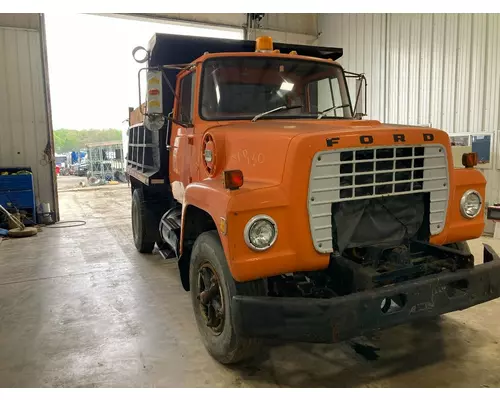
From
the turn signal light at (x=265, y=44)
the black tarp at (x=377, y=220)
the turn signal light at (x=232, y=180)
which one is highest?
the turn signal light at (x=265, y=44)

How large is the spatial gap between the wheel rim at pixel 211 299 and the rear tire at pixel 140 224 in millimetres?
2869

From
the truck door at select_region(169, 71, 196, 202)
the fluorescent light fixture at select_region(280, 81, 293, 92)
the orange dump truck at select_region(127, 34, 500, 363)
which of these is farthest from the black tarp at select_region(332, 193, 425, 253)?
the truck door at select_region(169, 71, 196, 202)

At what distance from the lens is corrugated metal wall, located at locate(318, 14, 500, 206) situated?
7.23 meters

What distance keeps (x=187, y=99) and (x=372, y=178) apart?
6.45ft

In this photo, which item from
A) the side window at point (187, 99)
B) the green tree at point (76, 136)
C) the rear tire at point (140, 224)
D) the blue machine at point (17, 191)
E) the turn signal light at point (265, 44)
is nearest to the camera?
the side window at point (187, 99)

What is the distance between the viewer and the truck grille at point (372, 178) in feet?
8.14

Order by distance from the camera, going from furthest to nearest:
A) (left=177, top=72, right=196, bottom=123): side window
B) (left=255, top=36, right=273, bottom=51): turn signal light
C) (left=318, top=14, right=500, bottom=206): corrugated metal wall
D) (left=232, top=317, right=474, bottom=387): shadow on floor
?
(left=318, top=14, right=500, bottom=206): corrugated metal wall → (left=255, top=36, right=273, bottom=51): turn signal light → (left=177, top=72, right=196, bottom=123): side window → (left=232, top=317, right=474, bottom=387): shadow on floor

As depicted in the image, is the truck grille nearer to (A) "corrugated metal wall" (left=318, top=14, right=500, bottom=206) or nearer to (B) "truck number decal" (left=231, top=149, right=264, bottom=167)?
(B) "truck number decal" (left=231, top=149, right=264, bottom=167)

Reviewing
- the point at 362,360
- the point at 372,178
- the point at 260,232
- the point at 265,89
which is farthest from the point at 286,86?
the point at 362,360

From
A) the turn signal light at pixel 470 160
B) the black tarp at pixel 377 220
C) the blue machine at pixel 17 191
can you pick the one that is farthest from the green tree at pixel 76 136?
the black tarp at pixel 377 220

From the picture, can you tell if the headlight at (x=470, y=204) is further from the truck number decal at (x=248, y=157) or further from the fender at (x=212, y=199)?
the fender at (x=212, y=199)

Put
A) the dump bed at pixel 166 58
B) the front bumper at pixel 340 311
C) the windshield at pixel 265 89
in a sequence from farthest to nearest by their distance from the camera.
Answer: the dump bed at pixel 166 58 → the windshield at pixel 265 89 → the front bumper at pixel 340 311

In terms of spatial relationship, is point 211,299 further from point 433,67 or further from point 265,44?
point 433,67

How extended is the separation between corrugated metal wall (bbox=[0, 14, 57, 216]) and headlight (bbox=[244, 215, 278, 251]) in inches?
325
